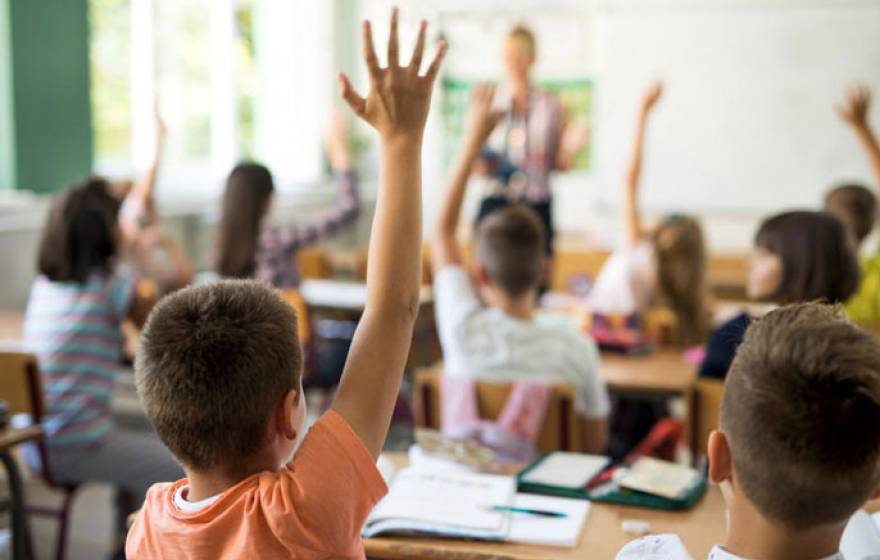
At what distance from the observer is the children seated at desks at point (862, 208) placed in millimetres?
3707

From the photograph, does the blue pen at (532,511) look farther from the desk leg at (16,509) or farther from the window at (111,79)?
the window at (111,79)

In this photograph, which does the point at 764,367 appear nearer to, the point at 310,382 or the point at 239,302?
the point at 239,302

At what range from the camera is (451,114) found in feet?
24.9

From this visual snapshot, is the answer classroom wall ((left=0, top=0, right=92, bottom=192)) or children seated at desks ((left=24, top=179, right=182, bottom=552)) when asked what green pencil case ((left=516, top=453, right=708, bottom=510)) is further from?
classroom wall ((left=0, top=0, right=92, bottom=192))

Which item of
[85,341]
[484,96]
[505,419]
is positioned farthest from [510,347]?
[85,341]

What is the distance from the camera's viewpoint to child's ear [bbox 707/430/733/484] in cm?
123

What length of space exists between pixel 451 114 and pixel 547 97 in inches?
88.4

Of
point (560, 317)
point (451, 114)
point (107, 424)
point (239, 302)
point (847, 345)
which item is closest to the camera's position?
point (847, 345)

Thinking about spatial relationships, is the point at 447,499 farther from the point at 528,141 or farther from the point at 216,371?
the point at 528,141

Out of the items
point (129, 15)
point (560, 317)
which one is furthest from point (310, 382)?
point (129, 15)

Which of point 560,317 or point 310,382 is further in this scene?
point 310,382

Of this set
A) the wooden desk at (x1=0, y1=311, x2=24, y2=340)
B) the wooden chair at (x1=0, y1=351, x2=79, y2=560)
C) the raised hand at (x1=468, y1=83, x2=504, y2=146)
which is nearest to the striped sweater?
the wooden chair at (x1=0, y1=351, x2=79, y2=560)

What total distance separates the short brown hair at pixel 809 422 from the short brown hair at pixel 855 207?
3.14m

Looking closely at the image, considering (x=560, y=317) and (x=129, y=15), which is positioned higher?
(x=129, y=15)
